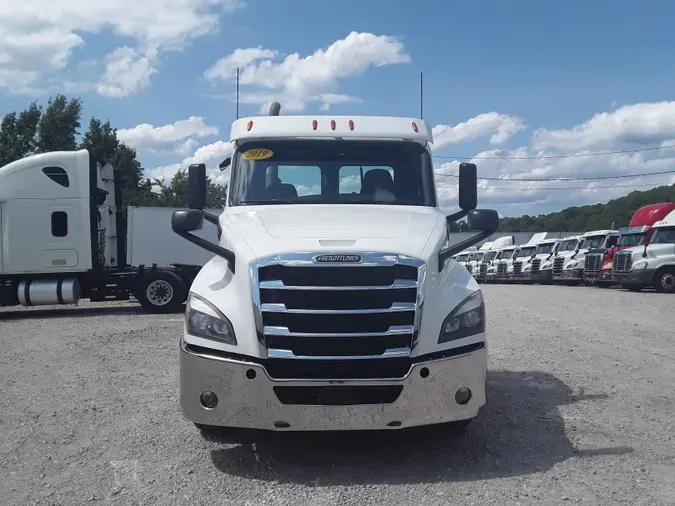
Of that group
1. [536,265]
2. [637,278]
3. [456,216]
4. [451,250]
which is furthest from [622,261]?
[451,250]

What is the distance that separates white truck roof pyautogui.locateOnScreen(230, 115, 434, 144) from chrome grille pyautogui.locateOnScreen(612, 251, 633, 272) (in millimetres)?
19646

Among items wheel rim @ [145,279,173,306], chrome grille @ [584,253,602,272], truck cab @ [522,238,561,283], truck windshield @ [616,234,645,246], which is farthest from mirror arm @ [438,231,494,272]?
truck cab @ [522,238,561,283]

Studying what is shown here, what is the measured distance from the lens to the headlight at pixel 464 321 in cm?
503

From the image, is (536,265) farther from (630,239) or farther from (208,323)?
(208,323)

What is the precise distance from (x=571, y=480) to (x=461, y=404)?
2.95 feet

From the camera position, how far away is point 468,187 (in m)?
6.67

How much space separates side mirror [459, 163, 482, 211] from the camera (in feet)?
21.9

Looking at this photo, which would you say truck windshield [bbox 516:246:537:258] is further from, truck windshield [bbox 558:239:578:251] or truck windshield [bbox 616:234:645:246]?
truck windshield [bbox 616:234:645:246]

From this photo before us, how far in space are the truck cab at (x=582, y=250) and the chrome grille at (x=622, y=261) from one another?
4741 mm

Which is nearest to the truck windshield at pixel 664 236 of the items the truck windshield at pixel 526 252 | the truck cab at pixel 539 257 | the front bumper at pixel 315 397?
the truck cab at pixel 539 257

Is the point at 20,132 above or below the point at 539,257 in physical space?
above

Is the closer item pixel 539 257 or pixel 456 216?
pixel 456 216

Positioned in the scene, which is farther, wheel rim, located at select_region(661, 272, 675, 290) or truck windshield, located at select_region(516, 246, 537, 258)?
truck windshield, located at select_region(516, 246, 537, 258)

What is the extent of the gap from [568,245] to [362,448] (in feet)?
94.7
